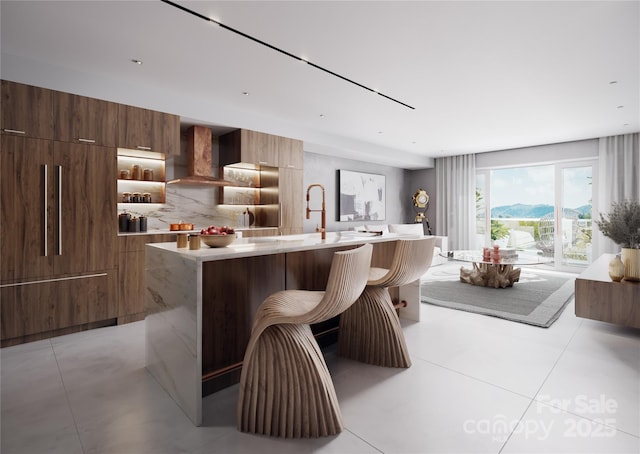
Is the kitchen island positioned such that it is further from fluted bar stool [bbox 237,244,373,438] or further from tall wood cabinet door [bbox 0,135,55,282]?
tall wood cabinet door [bbox 0,135,55,282]

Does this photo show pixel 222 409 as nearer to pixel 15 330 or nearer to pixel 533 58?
pixel 15 330

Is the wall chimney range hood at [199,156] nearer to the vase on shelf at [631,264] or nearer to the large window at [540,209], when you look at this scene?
the vase on shelf at [631,264]

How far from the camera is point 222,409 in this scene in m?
1.78

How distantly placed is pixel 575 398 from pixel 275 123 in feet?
14.2

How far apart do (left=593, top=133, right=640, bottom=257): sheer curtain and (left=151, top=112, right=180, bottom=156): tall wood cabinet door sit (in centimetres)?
684

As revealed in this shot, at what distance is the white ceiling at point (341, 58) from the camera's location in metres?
2.23

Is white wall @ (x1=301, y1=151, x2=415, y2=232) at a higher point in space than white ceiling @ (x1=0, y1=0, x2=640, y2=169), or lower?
lower

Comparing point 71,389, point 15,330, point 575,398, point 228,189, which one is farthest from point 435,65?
point 15,330

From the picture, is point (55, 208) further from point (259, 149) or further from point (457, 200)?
point (457, 200)

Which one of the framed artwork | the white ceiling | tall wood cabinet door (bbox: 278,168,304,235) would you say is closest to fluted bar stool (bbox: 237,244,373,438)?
the white ceiling

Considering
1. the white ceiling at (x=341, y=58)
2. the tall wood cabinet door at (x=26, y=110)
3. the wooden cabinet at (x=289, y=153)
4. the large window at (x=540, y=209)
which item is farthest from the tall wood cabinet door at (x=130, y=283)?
the large window at (x=540, y=209)

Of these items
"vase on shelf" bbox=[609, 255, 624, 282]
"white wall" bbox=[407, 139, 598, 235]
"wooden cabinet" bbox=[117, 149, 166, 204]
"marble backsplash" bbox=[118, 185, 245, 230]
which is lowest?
"vase on shelf" bbox=[609, 255, 624, 282]

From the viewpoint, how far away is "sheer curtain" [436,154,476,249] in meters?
7.39

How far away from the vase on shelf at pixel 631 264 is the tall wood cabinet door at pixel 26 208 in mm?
5010
